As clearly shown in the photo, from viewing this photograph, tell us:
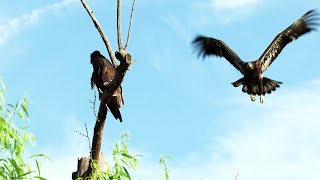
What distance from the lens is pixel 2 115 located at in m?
6.89

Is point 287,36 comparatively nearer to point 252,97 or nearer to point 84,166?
point 252,97

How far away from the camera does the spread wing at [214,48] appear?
14.6 metres

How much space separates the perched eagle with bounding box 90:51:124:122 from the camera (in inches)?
380

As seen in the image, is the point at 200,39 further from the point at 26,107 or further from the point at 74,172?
the point at 26,107

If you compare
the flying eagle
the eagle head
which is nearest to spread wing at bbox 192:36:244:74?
the flying eagle

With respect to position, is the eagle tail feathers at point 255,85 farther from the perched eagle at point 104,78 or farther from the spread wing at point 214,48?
the perched eagle at point 104,78

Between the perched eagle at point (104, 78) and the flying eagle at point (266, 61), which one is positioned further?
the flying eagle at point (266, 61)

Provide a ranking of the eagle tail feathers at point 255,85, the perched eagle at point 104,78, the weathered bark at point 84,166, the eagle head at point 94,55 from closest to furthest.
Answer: the weathered bark at point 84,166 → the perched eagle at point 104,78 → the eagle head at point 94,55 → the eagle tail feathers at point 255,85

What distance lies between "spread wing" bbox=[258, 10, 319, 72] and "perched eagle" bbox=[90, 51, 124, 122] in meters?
4.43

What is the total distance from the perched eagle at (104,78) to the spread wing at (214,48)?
4097mm

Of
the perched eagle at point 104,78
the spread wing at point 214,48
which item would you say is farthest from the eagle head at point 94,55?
the spread wing at point 214,48

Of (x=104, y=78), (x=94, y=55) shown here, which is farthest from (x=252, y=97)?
(x=104, y=78)

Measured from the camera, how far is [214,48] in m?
14.7

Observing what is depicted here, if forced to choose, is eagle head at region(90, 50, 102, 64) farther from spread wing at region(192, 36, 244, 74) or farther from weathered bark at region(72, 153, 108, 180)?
spread wing at region(192, 36, 244, 74)
